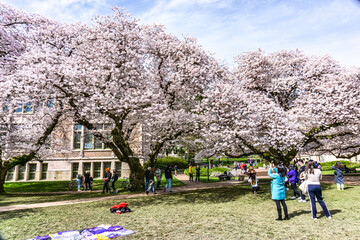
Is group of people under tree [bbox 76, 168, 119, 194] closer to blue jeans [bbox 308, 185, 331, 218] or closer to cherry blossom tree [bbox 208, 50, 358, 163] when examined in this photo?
cherry blossom tree [bbox 208, 50, 358, 163]

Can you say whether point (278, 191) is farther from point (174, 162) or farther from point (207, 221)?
point (174, 162)

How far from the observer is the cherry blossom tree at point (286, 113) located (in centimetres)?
1484

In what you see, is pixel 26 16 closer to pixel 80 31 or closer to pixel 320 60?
pixel 80 31

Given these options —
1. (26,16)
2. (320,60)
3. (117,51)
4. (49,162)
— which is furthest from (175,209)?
(49,162)

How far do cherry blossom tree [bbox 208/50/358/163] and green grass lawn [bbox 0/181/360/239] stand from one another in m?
4.78

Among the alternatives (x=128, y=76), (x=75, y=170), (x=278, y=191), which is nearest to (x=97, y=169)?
(x=75, y=170)

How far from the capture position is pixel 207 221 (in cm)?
803

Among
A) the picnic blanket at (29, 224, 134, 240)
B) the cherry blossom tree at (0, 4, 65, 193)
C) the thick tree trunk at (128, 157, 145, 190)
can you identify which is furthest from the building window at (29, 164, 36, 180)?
the picnic blanket at (29, 224, 134, 240)

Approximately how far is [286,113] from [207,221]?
12.4 metres

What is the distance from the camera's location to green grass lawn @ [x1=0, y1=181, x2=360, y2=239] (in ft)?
21.3

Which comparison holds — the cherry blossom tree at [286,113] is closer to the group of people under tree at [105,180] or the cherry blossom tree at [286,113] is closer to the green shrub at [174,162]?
the group of people under tree at [105,180]

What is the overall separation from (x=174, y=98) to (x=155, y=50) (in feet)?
12.8

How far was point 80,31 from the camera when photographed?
18766mm

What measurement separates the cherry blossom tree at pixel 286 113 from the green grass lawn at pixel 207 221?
478cm
